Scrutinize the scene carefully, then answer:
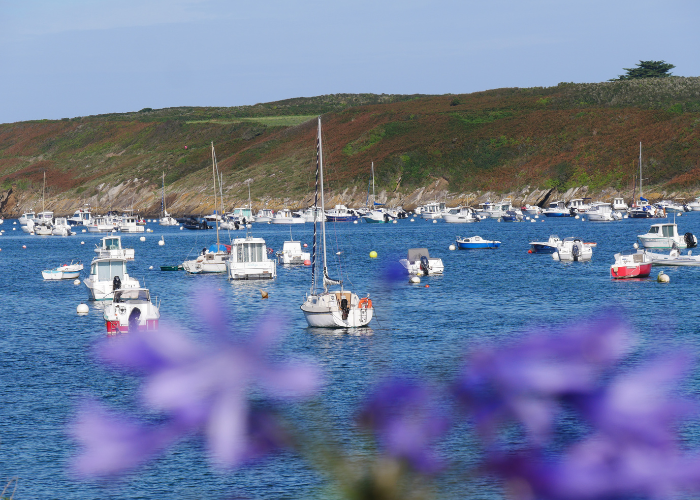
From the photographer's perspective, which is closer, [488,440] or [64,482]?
[488,440]

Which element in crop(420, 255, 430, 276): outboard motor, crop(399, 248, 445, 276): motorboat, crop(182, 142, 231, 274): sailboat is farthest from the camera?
crop(182, 142, 231, 274): sailboat

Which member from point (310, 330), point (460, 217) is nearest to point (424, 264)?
point (310, 330)

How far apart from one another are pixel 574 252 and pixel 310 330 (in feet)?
177

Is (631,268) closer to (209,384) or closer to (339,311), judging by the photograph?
(339,311)

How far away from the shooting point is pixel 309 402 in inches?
159

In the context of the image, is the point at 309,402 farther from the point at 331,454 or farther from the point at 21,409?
the point at 21,409

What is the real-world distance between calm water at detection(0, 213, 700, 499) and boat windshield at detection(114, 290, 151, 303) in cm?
175

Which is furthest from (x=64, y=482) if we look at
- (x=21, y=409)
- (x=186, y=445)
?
(x=21, y=409)

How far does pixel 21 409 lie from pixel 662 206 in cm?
17889

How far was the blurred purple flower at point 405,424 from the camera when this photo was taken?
3.19 meters

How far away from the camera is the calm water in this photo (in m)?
23.8

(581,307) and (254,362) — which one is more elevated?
(254,362)

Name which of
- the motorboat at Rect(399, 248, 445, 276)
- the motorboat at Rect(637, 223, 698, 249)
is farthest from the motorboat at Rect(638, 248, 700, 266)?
the motorboat at Rect(399, 248, 445, 276)

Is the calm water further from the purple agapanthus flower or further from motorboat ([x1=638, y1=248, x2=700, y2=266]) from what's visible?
motorboat ([x1=638, y1=248, x2=700, y2=266])
